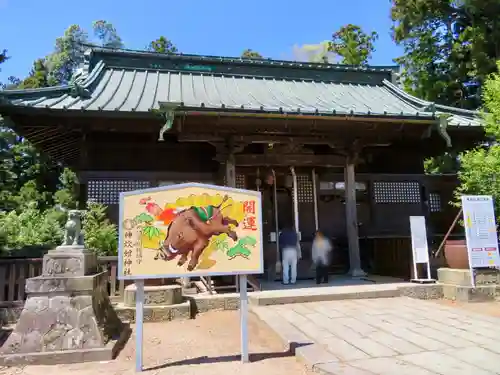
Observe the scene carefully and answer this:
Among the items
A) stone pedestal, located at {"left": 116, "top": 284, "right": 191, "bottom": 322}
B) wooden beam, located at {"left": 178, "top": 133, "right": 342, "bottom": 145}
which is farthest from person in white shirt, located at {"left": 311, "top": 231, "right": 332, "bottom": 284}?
stone pedestal, located at {"left": 116, "top": 284, "right": 191, "bottom": 322}

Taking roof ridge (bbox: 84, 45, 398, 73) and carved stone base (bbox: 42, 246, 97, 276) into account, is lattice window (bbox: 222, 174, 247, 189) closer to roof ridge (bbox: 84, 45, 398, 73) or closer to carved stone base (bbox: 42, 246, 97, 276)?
roof ridge (bbox: 84, 45, 398, 73)

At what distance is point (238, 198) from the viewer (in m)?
4.80

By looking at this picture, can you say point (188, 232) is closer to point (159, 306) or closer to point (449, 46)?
point (159, 306)

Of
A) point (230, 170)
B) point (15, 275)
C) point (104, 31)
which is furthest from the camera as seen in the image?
point (104, 31)

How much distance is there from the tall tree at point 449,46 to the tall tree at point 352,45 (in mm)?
5628

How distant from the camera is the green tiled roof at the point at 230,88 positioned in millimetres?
8812

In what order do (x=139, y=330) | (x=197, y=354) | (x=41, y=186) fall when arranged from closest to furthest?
(x=139, y=330), (x=197, y=354), (x=41, y=186)

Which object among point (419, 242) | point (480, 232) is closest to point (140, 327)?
point (419, 242)

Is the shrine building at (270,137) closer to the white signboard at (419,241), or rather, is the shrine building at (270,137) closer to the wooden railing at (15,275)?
the white signboard at (419,241)

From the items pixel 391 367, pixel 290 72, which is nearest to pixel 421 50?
pixel 290 72

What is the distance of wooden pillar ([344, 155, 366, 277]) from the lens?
9430 millimetres

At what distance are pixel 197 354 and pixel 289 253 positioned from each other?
458 centimetres

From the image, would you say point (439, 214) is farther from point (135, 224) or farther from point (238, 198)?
point (135, 224)

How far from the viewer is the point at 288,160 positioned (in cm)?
963
